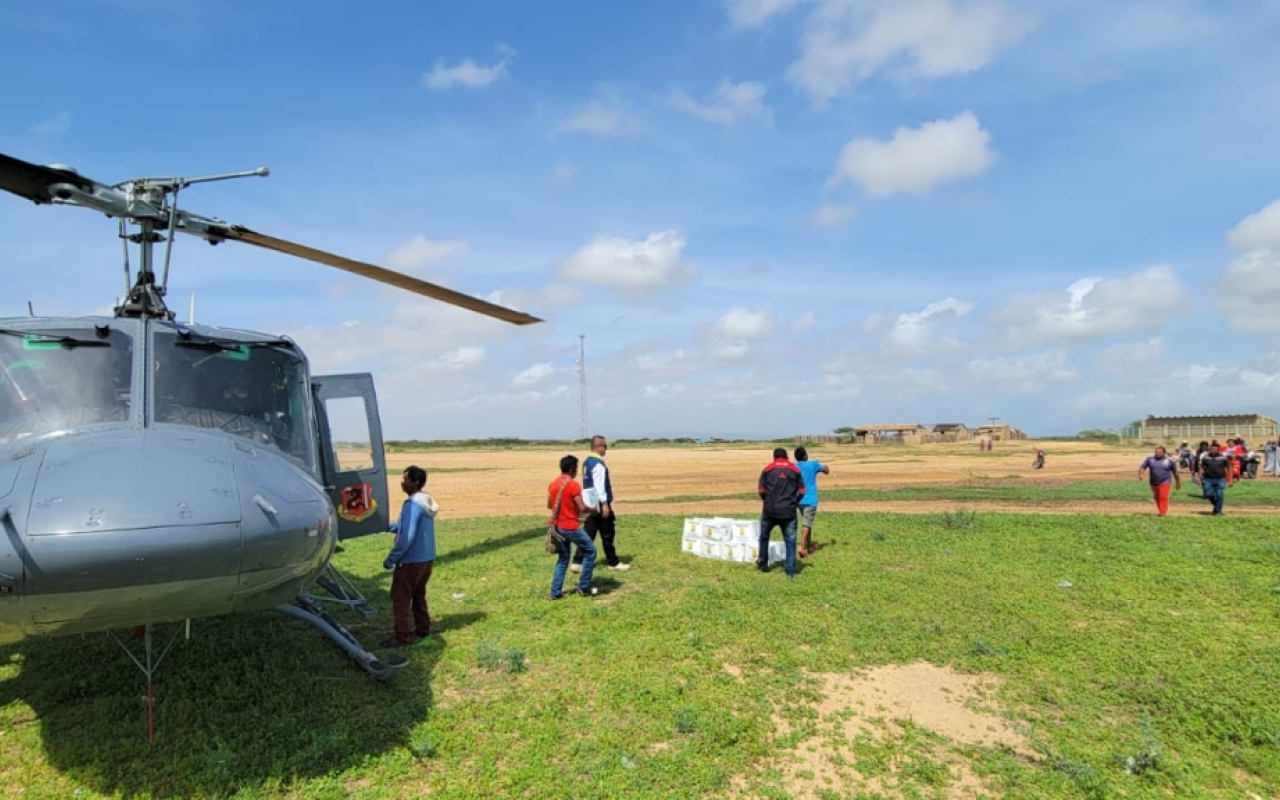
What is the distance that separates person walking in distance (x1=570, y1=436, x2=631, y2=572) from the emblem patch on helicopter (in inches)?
115

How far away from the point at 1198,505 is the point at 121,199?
2420 centimetres

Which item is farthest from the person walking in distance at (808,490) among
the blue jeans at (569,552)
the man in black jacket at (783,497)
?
the blue jeans at (569,552)

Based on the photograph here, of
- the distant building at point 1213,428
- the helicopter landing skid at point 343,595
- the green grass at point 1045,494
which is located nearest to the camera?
the helicopter landing skid at point 343,595

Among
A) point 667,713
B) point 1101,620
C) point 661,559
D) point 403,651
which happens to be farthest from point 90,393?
point 1101,620

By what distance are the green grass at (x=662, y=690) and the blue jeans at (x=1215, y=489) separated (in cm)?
742

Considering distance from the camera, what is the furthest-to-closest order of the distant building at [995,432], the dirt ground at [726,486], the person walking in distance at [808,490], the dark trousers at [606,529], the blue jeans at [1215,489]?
the distant building at [995,432] < the dirt ground at [726,486] < the blue jeans at [1215,489] < the person walking in distance at [808,490] < the dark trousers at [606,529]

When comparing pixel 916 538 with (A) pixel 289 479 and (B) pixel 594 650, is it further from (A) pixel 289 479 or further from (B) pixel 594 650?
(A) pixel 289 479

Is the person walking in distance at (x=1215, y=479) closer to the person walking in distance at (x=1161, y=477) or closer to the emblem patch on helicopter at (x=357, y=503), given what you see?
the person walking in distance at (x=1161, y=477)

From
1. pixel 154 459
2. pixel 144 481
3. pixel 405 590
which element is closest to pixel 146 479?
pixel 144 481

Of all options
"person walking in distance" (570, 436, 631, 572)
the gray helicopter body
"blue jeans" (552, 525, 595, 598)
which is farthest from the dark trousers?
the gray helicopter body

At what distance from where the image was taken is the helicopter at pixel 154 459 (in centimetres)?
321

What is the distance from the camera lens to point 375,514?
735 cm

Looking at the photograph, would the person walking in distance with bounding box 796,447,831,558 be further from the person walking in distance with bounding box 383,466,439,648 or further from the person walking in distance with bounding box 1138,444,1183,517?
the person walking in distance with bounding box 1138,444,1183,517

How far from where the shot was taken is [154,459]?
3.67m
